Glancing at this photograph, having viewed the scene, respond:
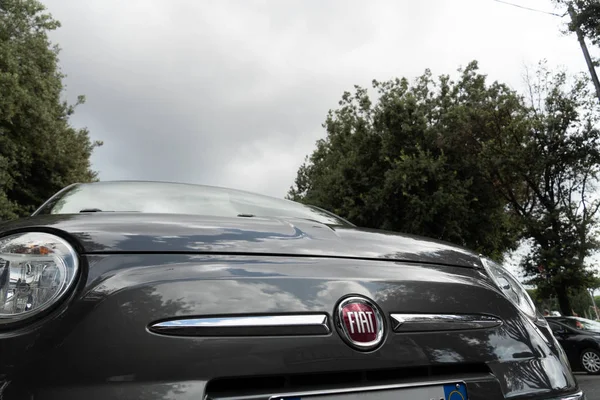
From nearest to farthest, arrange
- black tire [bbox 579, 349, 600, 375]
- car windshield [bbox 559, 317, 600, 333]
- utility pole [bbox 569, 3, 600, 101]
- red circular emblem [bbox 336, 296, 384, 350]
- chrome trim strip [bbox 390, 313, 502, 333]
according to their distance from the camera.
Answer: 1. red circular emblem [bbox 336, 296, 384, 350]
2. chrome trim strip [bbox 390, 313, 502, 333]
3. black tire [bbox 579, 349, 600, 375]
4. car windshield [bbox 559, 317, 600, 333]
5. utility pole [bbox 569, 3, 600, 101]

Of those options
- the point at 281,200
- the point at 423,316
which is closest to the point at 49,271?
the point at 423,316

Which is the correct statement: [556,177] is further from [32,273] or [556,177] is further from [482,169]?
[32,273]

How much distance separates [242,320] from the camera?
3.94 ft

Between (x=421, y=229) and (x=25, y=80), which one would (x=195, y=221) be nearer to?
(x=421, y=229)

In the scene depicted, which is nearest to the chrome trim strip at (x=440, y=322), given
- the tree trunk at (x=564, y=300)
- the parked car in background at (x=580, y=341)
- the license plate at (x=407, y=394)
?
the license plate at (x=407, y=394)

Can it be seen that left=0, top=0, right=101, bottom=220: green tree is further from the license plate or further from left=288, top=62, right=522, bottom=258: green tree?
the license plate

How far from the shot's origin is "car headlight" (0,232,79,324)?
117cm

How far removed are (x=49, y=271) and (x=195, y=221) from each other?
1.52ft

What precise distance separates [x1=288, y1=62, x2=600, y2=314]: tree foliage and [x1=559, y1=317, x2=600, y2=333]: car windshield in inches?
176

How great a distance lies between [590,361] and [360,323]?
12.2 meters

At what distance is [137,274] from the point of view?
4.06 ft

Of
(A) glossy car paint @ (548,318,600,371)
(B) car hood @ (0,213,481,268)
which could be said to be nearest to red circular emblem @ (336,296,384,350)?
(B) car hood @ (0,213,481,268)

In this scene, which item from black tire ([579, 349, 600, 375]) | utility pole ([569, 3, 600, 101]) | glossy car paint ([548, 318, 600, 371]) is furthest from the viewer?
utility pole ([569, 3, 600, 101])

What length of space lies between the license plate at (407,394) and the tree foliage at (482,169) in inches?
593
